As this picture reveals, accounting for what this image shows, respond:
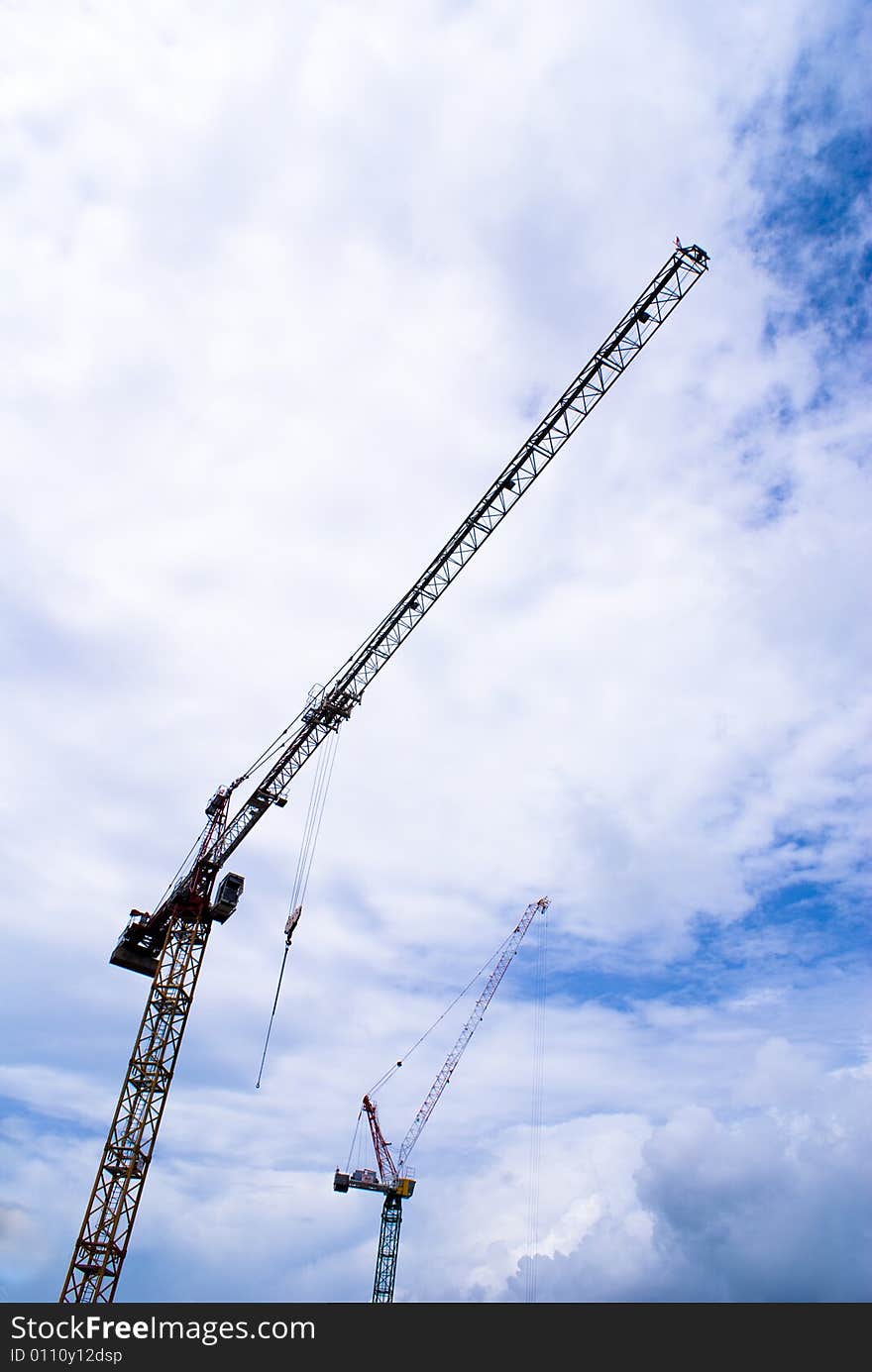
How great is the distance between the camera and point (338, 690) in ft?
224

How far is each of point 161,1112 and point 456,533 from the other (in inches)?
1774

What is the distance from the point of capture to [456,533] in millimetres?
63469
